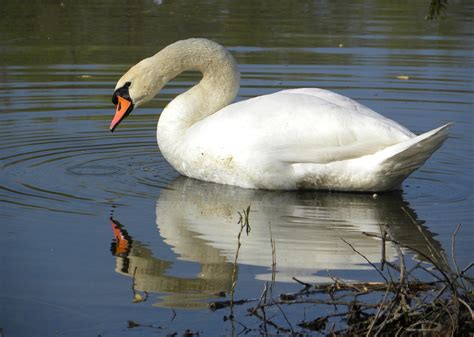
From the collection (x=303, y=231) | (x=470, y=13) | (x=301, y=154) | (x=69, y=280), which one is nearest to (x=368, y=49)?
(x=470, y=13)

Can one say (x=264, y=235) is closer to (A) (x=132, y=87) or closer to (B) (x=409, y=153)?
(B) (x=409, y=153)

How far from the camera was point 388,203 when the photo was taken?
834 centimetres

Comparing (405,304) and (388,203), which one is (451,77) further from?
(405,304)

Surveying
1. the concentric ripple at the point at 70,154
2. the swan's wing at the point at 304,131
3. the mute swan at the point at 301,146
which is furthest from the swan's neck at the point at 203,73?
the swan's wing at the point at 304,131

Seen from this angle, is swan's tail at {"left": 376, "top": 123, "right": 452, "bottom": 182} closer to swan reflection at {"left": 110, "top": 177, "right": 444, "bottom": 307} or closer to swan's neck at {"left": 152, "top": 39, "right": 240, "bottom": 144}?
swan reflection at {"left": 110, "top": 177, "right": 444, "bottom": 307}

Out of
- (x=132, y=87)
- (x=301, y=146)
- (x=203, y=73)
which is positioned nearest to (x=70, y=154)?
(x=132, y=87)

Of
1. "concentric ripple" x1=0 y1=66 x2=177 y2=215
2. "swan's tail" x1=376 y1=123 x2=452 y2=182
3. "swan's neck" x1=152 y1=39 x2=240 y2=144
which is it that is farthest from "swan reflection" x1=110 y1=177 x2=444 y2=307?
"swan's neck" x1=152 y1=39 x2=240 y2=144

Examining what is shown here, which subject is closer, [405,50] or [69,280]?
[69,280]

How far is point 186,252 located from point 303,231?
33.0 inches

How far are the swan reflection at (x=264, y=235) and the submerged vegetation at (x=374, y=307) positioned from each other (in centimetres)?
23

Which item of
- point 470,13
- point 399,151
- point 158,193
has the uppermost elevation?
point 399,151

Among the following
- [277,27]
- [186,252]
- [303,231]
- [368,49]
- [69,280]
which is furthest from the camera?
[277,27]

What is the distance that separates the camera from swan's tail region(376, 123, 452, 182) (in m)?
7.88

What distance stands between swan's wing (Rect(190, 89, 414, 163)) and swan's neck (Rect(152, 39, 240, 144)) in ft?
2.70
